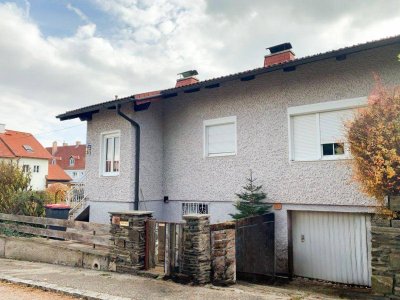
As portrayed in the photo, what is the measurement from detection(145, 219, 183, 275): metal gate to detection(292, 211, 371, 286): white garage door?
12.9ft

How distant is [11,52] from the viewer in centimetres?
1636

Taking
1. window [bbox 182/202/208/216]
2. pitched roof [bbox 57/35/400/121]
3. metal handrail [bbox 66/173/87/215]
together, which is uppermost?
pitched roof [bbox 57/35/400/121]

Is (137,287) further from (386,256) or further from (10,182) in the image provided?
(10,182)

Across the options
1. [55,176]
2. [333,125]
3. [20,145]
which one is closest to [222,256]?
[333,125]

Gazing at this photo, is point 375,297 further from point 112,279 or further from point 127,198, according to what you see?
point 127,198

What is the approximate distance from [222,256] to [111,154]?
264 inches

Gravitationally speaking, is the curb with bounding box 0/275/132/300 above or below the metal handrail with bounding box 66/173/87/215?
below

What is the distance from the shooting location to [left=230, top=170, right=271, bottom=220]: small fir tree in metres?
8.97

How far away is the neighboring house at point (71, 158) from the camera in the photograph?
2441 inches

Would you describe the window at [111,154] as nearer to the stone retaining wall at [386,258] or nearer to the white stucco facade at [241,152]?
the white stucco facade at [241,152]

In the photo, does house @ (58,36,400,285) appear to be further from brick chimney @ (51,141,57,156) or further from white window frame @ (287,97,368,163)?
brick chimney @ (51,141,57,156)

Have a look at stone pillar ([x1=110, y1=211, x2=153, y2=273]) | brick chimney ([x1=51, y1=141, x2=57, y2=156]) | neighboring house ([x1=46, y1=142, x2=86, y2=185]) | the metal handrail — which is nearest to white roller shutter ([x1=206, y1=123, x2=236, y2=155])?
stone pillar ([x1=110, y1=211, x2=153, y2=273])

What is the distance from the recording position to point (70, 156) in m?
64.2

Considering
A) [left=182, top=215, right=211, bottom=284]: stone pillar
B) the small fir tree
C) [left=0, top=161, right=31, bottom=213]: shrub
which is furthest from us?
[left=0, top=161, right=31, bottom=213]: shrub
